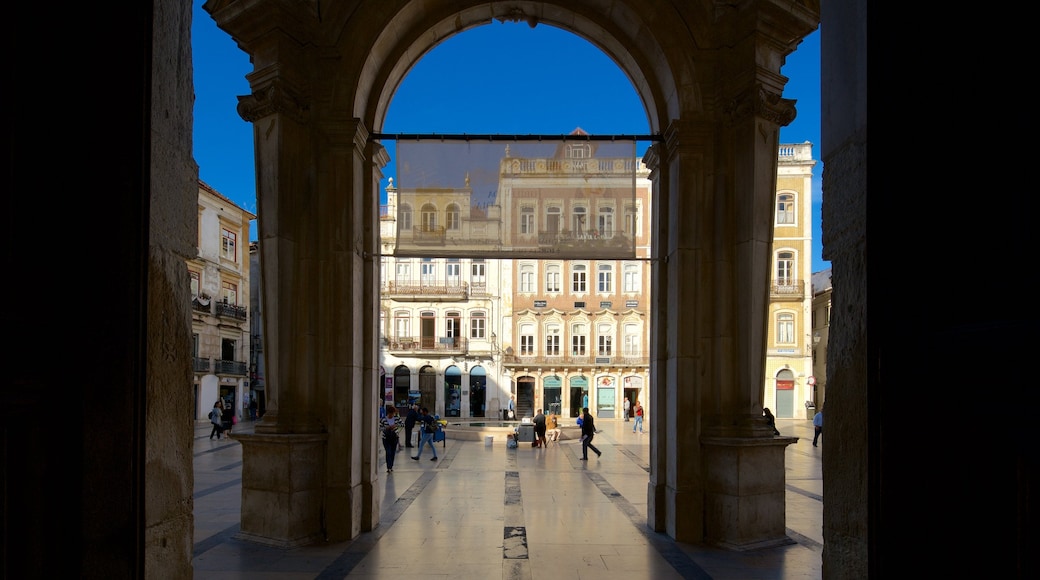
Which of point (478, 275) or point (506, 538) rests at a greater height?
point (478, 275)

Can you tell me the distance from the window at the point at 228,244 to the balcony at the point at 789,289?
103ft

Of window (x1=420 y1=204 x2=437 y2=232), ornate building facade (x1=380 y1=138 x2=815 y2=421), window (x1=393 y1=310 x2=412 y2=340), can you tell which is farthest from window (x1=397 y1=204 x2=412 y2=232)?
window (x1=393 y1=310 x2=412 y2=340)

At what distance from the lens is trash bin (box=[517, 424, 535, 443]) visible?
21844mm

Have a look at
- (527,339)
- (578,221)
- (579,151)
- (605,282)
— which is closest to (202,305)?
(527,339)

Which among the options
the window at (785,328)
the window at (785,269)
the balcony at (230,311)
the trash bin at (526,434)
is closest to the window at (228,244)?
the balcony at (230,311)

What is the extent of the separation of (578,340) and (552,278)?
4.48 m

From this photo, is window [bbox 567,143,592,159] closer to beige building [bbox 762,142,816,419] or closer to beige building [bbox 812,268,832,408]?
beige building [bbox 762,142,816,419]

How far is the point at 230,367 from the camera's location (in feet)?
126

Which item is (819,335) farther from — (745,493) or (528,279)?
(745,493)

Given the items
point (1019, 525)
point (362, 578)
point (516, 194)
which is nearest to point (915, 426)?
point (1019, 525)

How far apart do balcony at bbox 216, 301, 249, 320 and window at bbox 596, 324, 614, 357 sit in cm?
2206

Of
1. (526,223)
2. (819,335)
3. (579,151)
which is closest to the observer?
(526,223)

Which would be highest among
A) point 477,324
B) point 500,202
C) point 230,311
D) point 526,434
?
point 500,202

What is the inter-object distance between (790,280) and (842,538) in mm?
39677
